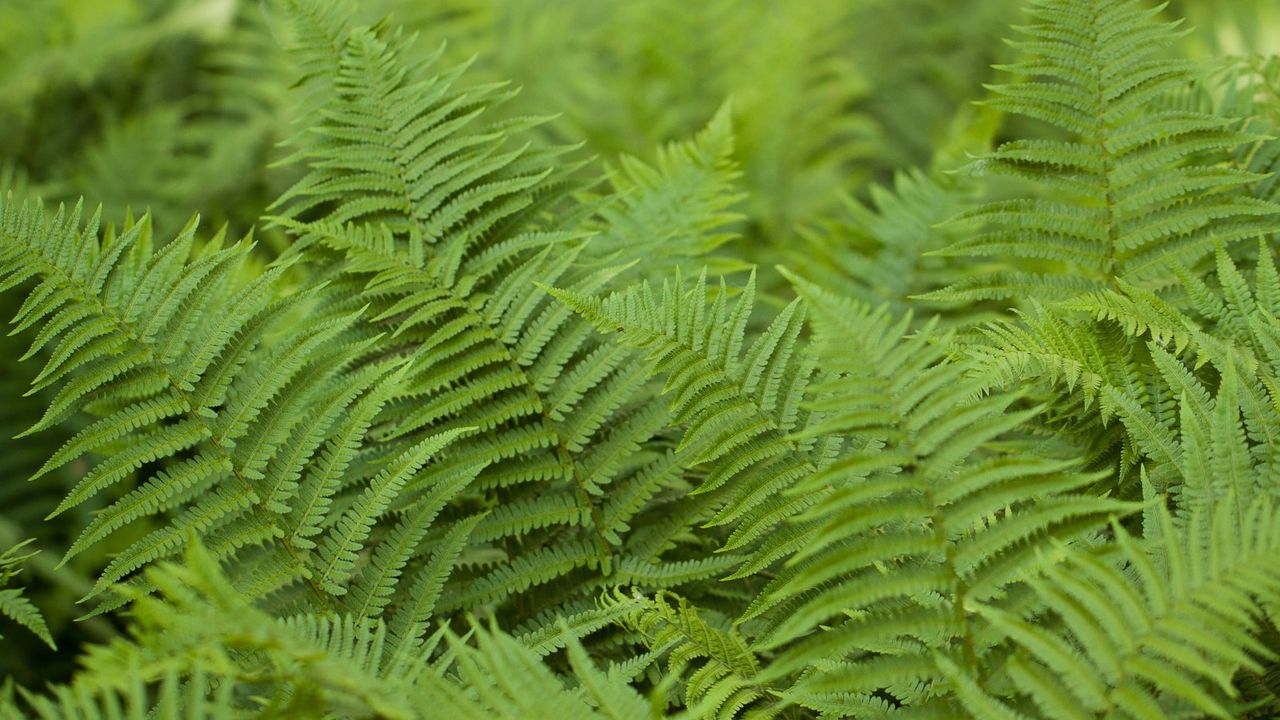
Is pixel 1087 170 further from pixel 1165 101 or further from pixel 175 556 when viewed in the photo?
pixel 175 556

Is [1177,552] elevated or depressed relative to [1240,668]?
elevated

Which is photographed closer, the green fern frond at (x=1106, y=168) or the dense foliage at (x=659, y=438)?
the dense foliage at (x=659, y=438)

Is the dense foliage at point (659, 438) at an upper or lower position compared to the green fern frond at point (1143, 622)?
upper

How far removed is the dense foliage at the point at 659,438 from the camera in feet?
3.89

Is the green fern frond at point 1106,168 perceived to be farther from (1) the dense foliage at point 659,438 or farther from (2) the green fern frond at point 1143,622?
(2) the green fern frond at point 1143,622

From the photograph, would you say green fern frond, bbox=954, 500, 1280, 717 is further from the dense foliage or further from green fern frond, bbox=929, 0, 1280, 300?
green fern frond, bbox=929, 0, 1280, 300

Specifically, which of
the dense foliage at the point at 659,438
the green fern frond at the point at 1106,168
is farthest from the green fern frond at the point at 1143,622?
the green fern frond at the point at 1106,168

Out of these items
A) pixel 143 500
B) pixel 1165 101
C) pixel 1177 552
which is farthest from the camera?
pixel 1165 101

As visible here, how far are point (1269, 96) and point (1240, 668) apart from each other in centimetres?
146

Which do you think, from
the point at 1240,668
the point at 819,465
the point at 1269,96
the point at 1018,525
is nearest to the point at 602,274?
the point at 819,465

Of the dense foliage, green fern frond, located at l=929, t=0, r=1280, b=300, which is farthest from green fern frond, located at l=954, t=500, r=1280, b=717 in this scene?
green fern frond, located at l=929, t=0, r=1280, b=300

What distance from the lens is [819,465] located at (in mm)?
1534

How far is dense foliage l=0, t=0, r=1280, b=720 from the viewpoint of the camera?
1186 millimetres

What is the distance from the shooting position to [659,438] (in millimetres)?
1979
